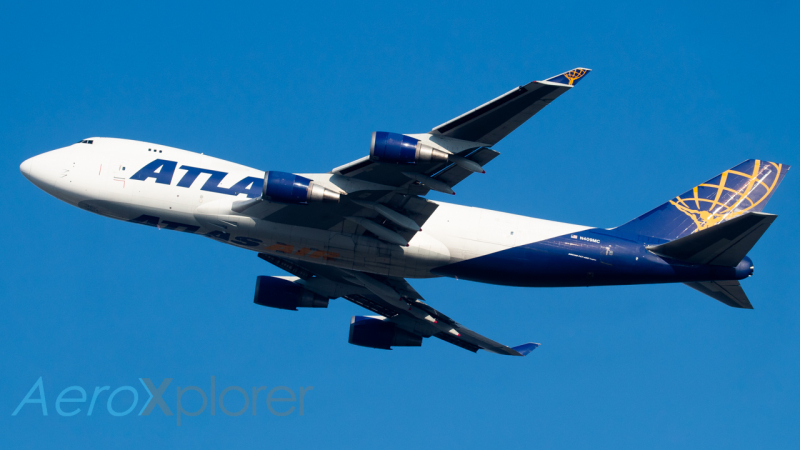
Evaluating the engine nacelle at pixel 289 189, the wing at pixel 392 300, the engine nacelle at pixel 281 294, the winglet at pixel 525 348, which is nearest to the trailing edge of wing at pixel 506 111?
the engine nacelle at pixel 289 189

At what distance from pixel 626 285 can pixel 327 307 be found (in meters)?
17.0

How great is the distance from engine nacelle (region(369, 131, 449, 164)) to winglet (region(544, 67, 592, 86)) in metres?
5.26

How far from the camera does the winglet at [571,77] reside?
26812mm

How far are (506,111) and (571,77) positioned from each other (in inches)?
109

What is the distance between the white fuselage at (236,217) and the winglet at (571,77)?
916 cm

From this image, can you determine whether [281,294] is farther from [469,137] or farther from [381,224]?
[469,137]

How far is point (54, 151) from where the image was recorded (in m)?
35.2

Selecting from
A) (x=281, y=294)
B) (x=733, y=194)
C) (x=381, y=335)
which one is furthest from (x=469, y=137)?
(x=733, y=194)

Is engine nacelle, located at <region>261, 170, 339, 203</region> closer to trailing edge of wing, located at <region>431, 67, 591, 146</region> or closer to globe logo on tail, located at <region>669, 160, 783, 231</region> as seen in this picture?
trailing edge of wing, located at <region>431, 67, 591, 146</region>

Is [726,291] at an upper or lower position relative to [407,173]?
lower

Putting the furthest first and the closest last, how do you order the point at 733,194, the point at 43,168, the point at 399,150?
1. the point at 733,194
2. the point at 43,168
3. the point at 399,150

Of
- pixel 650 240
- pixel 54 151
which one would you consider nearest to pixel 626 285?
pixel 650 240

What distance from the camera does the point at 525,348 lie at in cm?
4206

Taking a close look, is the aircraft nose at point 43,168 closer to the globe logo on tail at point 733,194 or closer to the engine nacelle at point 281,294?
the engine nacelle at point 281,294
